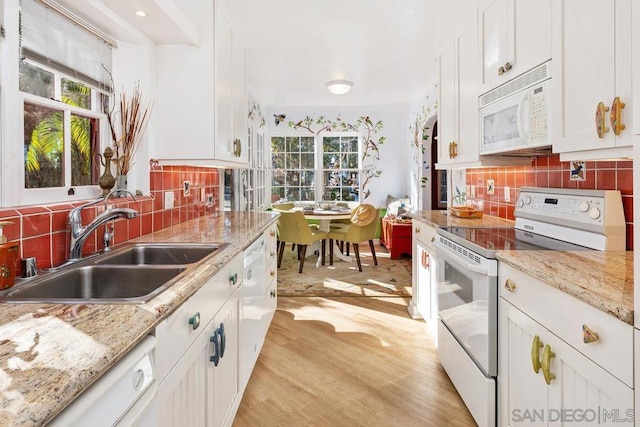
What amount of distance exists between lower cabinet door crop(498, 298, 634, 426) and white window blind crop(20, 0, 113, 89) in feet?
7.02

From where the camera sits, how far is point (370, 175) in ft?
23.1

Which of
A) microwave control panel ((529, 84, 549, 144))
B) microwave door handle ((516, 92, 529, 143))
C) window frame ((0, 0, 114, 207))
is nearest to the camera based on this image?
window frame ((0, 0, 114, 207))

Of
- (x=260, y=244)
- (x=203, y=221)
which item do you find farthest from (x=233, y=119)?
(x=260, y=244)

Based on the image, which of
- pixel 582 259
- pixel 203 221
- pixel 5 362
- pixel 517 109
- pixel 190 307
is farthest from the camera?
pixel 203 221

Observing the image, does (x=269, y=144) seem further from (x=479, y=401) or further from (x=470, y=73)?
(x=479, y=401)

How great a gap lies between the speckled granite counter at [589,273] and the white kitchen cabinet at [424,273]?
1089mm

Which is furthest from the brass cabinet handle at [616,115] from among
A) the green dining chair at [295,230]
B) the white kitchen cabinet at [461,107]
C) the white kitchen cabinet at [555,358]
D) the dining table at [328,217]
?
the dining table at [328,217]

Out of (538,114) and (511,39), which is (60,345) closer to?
(538,114)

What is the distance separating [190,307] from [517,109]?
69.6 inches

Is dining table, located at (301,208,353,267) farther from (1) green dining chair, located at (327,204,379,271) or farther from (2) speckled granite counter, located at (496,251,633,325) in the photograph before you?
(2) speckled granite counter, located at (496,251,633,325)

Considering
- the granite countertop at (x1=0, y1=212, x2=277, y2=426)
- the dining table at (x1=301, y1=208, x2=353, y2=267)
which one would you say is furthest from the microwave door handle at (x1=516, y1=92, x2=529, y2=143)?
the dining table at (x1=301, y1=208, x2=353, y2=267)

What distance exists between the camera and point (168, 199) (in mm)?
2434

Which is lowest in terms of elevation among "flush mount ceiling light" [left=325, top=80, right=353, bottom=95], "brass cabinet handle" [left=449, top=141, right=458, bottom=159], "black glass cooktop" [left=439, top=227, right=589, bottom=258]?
"black glass cooktop" [left=439, top=227, right=589, bottom=258]

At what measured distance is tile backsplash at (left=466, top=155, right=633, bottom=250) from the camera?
1598 millimetres
